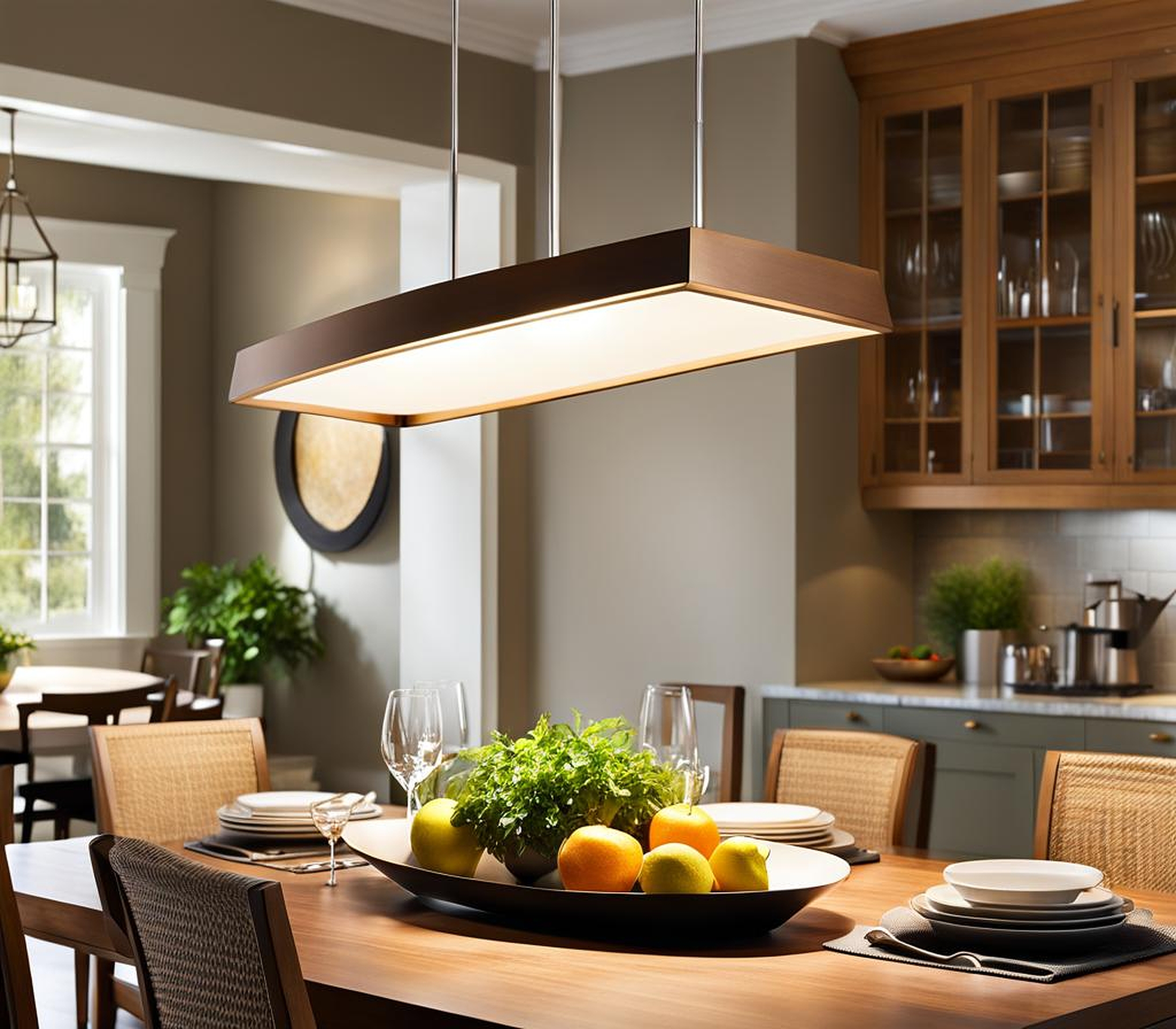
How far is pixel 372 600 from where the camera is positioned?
6660mm

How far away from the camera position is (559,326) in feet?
7.98

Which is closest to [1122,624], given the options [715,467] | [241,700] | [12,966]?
[715,467]

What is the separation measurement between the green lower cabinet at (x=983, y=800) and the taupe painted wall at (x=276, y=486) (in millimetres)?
2462

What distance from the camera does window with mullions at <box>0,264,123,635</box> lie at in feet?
23.1

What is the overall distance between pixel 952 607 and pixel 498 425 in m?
1.52

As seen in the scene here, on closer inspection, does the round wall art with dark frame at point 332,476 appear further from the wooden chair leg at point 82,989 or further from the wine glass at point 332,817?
the wine glass at point 332,817

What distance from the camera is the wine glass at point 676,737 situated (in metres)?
2.40

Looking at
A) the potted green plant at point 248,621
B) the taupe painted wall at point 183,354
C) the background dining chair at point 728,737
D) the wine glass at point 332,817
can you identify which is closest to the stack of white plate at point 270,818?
the wine glass at point 332,817

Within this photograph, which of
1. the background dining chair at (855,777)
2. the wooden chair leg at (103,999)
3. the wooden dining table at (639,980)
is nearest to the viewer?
the wooden dining table at (639,980)

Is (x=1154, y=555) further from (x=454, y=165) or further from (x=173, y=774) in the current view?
(x=454, y=165)

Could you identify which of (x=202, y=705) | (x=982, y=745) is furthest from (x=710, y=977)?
(x=202, y=705)

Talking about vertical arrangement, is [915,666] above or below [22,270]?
below

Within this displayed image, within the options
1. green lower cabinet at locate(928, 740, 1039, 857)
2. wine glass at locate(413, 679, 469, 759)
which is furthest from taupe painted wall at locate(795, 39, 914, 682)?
wine glass at locate(413, 679, 469, 759)

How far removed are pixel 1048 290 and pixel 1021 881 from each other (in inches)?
115
